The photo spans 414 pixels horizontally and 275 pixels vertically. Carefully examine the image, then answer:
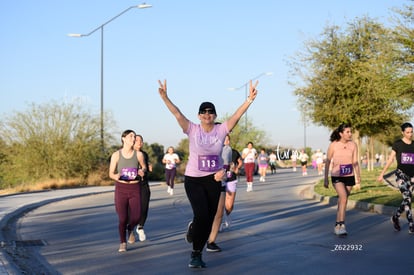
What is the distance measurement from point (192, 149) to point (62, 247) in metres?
3.55

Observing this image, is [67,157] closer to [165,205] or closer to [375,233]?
[165,205]

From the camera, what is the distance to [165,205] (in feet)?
65.5

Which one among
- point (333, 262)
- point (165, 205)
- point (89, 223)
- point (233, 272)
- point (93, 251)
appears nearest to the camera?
point (233, 272)

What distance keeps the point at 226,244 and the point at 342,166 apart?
2.45 m

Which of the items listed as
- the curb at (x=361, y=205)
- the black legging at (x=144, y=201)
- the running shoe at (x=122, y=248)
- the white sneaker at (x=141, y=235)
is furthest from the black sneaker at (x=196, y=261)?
the curb at (x=361, y=205)

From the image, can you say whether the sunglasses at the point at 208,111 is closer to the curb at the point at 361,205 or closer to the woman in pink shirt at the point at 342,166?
the woman in pink shirt at the point at 342,166

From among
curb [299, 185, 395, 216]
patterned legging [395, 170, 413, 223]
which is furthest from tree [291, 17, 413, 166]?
patterned legging [395, 170, 413, 223]

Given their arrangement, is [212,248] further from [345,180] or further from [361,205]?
[361,205]

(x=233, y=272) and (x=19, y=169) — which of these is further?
(x=19, y=169)

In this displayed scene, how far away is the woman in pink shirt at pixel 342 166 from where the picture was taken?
38.1ft

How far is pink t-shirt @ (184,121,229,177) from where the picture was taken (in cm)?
834

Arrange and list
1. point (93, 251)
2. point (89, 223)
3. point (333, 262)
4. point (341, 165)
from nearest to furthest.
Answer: point (333, 262)
point (93, 251)
point (341, 165)
point (89, 223)

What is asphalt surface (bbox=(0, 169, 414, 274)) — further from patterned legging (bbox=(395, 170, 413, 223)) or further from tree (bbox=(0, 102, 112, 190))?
tree (bbox=(0, 102, 112, 190))

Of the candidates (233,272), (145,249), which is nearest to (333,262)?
(233,272)
